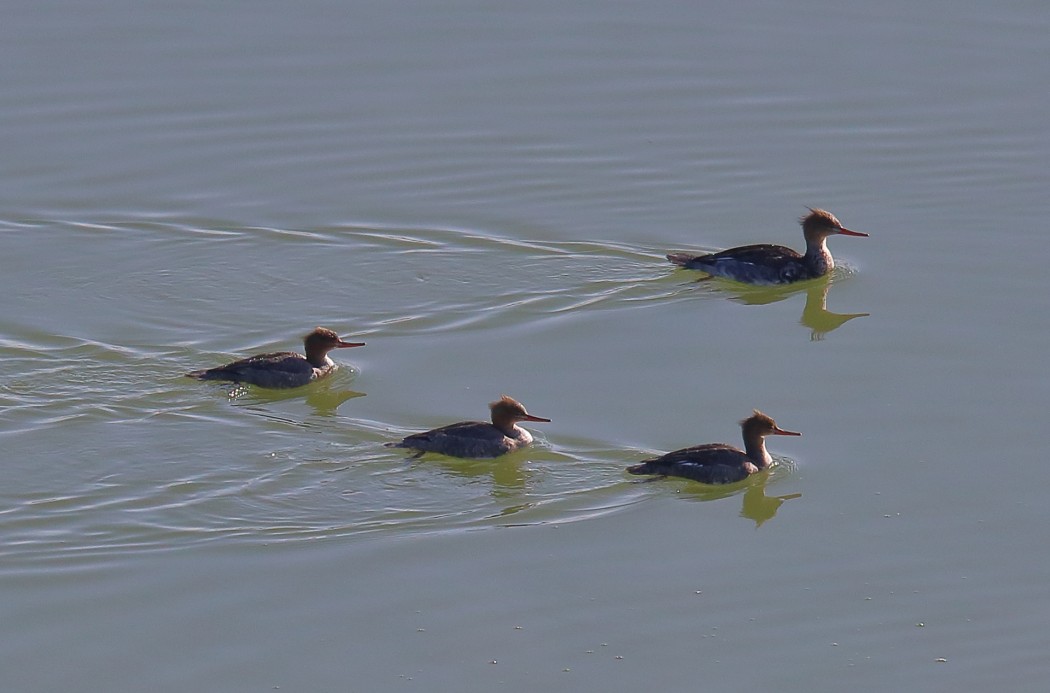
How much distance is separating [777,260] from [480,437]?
454cm

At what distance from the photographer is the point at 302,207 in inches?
719

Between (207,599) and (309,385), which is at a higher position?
(309,385)

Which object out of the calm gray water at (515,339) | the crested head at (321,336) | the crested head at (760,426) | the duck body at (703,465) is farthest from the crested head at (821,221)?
the crested head at (321,336)

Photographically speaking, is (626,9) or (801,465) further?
(626,9)

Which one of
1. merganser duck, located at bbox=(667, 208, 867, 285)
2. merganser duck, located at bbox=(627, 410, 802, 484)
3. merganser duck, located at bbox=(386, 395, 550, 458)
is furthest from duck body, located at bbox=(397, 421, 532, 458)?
merganser duck, located at bbox=(667, 208, 867, 285)

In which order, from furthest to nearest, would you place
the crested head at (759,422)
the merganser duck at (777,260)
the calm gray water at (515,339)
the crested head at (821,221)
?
the crested head at (821,221)
the merganser duck at (777,260)
the crested head at (759,422)
the calm gray water at (515,339)

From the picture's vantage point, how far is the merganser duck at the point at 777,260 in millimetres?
16766

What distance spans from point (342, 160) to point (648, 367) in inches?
217

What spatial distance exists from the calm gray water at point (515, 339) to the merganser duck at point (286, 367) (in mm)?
139

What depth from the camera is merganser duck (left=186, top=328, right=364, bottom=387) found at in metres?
14.7

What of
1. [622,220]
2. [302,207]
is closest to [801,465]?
[622,220]

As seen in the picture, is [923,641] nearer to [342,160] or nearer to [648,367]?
[648,367]

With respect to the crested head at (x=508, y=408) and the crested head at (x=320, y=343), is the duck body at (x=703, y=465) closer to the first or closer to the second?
the crested head at (x=508, y=408)

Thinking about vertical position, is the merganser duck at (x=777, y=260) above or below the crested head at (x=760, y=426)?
above
